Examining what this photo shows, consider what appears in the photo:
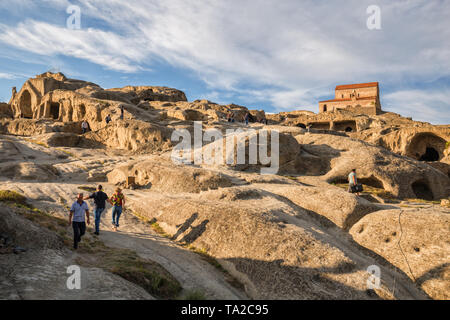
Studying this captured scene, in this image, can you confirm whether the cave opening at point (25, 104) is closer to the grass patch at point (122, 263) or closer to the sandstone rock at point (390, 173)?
the grass patch at point (122, 263)

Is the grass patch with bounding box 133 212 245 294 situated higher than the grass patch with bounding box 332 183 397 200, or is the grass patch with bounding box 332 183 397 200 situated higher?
the grass patch with bounding box 332 183 397 200

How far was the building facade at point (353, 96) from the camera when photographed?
221 feet

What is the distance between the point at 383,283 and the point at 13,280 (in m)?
7.82

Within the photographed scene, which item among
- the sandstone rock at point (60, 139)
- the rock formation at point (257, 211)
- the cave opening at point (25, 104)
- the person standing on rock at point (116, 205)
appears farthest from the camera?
the cave opening at point (25, 104)

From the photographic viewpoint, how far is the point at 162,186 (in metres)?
16.3

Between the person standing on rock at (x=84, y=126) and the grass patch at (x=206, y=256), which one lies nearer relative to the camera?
the grass patch at (x=206, y=256)

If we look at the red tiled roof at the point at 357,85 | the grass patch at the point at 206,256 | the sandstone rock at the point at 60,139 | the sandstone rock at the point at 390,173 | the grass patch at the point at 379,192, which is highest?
the red tiled roof at the point at 357,85

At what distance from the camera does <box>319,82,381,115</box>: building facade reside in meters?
67.4

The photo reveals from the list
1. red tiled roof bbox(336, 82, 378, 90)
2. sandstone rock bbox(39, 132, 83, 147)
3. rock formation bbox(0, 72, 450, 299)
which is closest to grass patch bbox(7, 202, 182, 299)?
rock formation bbox(0, 72, 450, 299)

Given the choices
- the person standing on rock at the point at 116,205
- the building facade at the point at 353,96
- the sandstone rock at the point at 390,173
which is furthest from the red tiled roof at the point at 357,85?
the person standing on rock at the point at 116,205

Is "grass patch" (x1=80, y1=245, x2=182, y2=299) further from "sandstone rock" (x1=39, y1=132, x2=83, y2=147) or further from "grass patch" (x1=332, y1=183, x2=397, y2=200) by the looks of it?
"sandstone rock" (x1=39, y1=132, x2=83, y2=147)

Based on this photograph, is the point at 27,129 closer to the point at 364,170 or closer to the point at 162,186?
the point at 162,186

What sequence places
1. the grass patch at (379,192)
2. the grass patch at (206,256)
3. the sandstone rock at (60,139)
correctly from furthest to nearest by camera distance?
the sandstone rock at (60,139) < the grass patch at (379,192) < the grass patch at (206,256)
